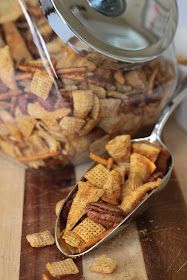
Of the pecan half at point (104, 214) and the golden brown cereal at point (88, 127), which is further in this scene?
the golden brown cereal at point (88, 127)

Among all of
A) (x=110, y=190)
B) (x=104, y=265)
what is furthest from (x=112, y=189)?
(x=104, y=265)

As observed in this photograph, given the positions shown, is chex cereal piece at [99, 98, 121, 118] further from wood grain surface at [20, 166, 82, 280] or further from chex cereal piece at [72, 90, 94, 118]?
wood grain surface at [20, 166, 82, 280]

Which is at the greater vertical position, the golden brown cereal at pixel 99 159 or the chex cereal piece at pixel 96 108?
the chex cereal piece at pixel 96 108

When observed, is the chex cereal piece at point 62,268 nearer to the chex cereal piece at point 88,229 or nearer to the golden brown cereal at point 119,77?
the chex cereal piece at point 88,229

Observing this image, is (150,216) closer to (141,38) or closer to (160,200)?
(160,200)

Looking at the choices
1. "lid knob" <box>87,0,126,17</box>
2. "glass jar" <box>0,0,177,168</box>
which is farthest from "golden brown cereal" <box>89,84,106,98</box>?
"lid knob" <box>87,0,126,17</box>

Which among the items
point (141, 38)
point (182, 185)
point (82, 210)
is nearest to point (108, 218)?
point (82, 210)

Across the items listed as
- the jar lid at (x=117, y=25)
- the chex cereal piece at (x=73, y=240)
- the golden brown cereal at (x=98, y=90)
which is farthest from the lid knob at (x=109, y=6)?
the chex cereal piece at (x=73, y=240)
